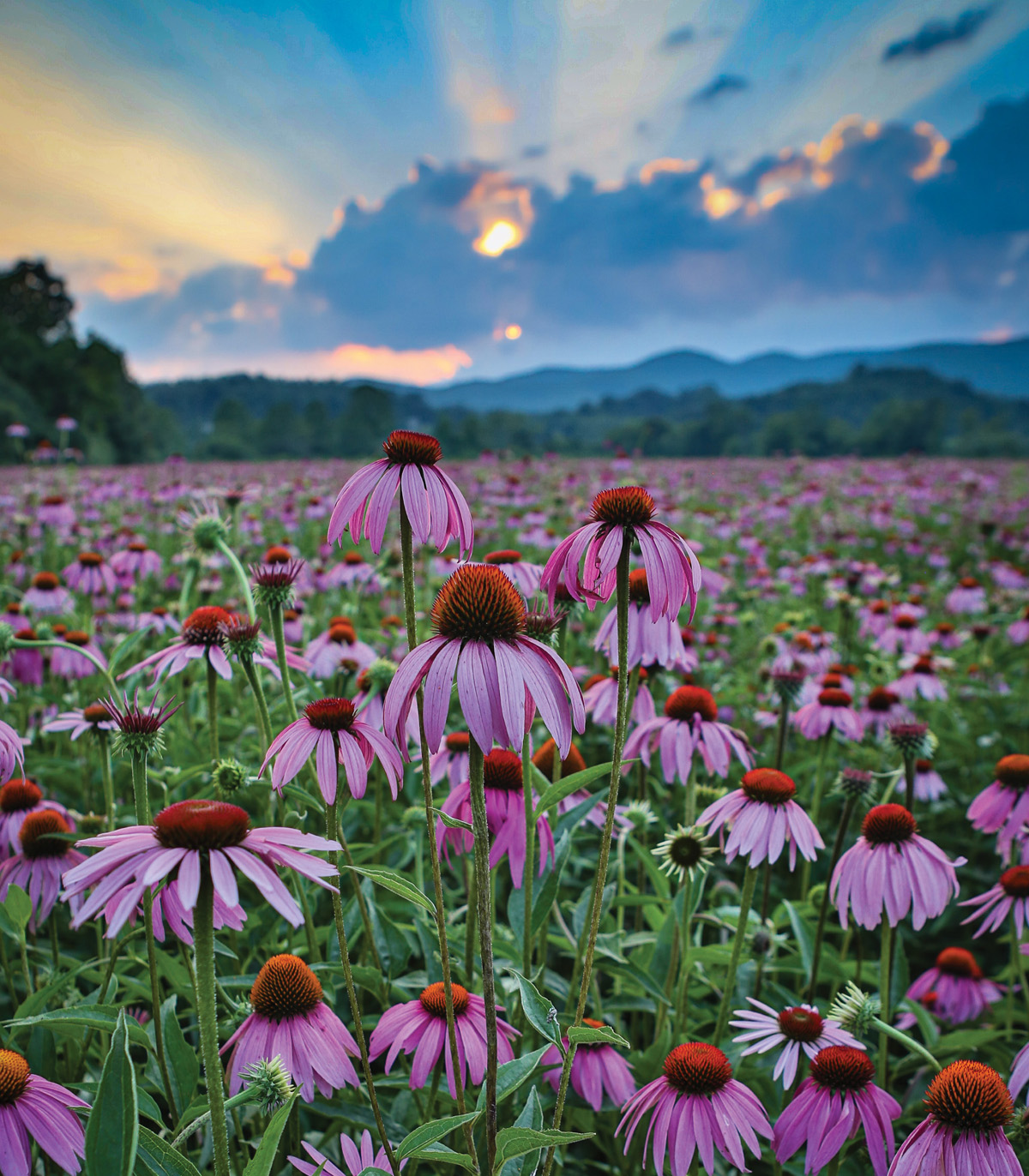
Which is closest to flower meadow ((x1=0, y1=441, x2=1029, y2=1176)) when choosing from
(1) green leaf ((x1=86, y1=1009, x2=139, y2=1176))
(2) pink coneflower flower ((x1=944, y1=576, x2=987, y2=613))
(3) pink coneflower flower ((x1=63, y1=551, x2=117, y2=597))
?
(1) green leaf ((x1=86, y1=1009, x2=139, y2=1176))

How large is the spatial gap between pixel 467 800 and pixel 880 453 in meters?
31.7

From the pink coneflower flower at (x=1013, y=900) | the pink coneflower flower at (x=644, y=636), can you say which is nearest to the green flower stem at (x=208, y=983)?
the pink coneflower flower at (x=644, y=636)

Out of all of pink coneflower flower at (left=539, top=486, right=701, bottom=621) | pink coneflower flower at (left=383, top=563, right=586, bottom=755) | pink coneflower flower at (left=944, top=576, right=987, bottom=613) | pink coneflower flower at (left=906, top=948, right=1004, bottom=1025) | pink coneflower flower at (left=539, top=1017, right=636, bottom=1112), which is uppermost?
pink coneflower flower at (left=539, top=486, right=701, bottom=621)

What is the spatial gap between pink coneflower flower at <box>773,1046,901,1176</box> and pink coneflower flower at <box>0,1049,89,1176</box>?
3.22 ft

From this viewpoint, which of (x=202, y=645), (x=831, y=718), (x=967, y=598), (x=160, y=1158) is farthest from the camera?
(x=967, y=598)

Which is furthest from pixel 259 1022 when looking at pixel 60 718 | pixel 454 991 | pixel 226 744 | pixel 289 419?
pixel 289 419

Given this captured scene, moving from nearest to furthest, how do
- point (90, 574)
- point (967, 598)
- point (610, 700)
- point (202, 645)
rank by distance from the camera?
point (202, 645) → point (610, 700) → point (90, 574) → point (967, 598)

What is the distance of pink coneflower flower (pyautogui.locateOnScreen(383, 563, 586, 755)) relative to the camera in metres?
0.72

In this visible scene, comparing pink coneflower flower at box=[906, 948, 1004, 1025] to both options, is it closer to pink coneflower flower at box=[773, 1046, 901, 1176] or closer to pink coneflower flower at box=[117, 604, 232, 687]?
pink coneflower flower at box=[773, 1046, 901, 1176]

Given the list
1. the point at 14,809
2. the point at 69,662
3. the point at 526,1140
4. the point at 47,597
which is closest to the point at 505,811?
the point at 526,1140

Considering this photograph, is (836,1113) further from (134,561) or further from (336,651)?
(134,561)

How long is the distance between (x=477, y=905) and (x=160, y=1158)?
46cm

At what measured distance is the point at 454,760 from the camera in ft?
5.27

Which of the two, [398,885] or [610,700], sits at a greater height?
[398,885]
